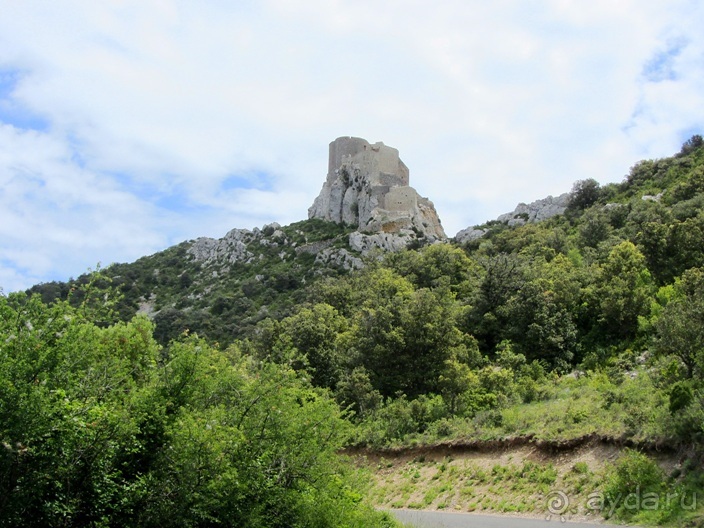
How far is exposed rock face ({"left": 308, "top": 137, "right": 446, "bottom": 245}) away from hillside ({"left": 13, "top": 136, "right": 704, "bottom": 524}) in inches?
855

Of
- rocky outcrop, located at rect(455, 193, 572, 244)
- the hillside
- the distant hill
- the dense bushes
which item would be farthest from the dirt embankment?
rocky outcrop, located at rect(455, 193, 572, 244)

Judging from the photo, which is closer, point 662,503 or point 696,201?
point 662,503

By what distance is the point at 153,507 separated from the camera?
885 cm

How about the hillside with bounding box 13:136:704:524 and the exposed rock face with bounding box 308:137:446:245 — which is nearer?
the hillside with bounding box 13:136:704:524

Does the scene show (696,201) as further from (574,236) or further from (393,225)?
(393,225)

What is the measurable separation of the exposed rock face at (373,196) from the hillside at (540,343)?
21.7 m

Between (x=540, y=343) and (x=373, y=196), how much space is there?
53907mm

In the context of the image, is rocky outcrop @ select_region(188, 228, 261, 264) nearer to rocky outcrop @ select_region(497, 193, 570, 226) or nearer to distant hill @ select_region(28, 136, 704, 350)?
distant hill @ select_region(28, 136, 704, 350)

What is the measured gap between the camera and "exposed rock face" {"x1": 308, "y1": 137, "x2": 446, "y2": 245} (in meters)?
78.0

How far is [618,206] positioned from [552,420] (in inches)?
1344

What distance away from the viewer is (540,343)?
2975cm

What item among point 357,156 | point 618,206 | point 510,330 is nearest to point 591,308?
point 510,330

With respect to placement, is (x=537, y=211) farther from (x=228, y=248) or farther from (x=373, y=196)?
(x=228, y=248)

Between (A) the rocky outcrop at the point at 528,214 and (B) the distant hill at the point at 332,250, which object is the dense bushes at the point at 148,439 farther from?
(A) the rocky outcrop at the point at 528,214
